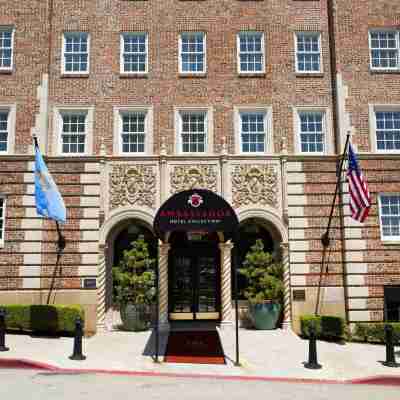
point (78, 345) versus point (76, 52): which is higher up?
point (76, 52)

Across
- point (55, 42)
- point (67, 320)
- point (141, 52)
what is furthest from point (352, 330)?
point (55, 42)

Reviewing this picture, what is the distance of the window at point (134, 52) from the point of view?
1944 centimetres

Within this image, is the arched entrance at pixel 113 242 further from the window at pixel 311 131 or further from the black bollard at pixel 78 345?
the window at pixel 311 131

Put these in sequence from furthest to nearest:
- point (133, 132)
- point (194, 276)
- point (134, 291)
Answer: point (194, 276) → point (133, 132) → point (134, 291)

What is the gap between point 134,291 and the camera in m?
17.0

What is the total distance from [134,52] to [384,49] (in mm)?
10599

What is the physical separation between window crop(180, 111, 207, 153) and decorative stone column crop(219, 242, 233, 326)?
417 centimetres

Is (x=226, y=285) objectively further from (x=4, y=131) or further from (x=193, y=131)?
(x=4, y=131)

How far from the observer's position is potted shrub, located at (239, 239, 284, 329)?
17078 mm

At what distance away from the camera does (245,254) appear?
1916 centimetres

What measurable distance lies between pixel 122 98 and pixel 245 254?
27.2ft

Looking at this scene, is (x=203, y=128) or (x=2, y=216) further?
(x=203, y=128)

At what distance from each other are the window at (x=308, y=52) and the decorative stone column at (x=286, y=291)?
7.66 m

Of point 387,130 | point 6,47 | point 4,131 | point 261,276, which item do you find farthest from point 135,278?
point 387,130
